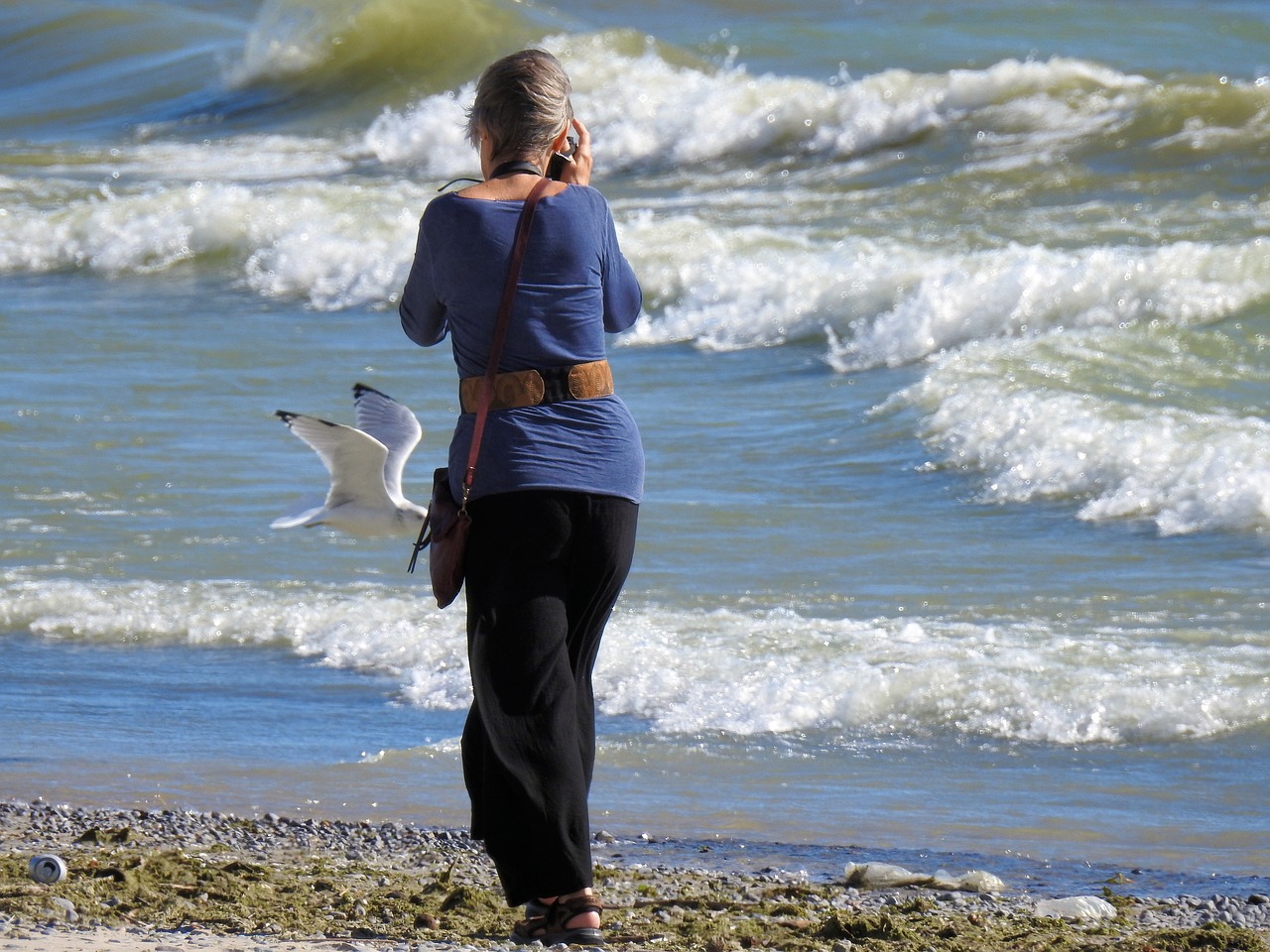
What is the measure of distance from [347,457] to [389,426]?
164mm

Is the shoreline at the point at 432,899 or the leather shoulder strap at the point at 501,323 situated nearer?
the leather shoulder strap at the point at 501,323

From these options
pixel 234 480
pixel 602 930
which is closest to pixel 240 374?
pixel 234 480

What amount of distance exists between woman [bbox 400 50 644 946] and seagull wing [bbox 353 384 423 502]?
2.27 metres

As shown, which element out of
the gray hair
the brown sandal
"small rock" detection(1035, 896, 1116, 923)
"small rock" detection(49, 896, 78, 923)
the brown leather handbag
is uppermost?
the gray hair

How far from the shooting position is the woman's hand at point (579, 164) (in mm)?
3430

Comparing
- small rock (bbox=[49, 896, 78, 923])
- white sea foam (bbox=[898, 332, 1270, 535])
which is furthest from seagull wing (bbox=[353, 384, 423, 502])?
white sea foam (bbox=[898, 332, 1270, 535])

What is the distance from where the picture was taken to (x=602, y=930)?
3754 mm

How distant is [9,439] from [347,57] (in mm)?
18446

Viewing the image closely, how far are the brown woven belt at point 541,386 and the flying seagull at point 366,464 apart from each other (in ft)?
7.05

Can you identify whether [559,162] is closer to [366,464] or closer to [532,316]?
[532,316]

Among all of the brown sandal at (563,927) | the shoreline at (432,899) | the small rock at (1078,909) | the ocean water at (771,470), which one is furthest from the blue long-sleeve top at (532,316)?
the ocean water at (771,470)

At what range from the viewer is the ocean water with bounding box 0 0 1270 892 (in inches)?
210

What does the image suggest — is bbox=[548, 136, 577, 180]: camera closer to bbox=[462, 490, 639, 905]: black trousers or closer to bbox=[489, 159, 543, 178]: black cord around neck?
bbox=[489, 159, 543, 178]: black cord around neck

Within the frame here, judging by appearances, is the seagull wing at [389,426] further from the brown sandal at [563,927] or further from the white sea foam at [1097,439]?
the white sea foam at [1097,439]
